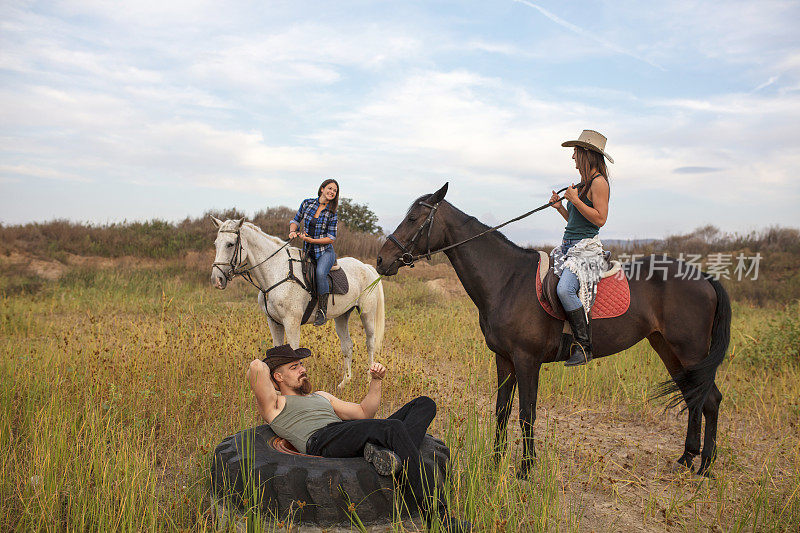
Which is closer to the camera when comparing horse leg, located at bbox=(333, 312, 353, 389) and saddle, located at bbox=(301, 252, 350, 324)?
saddle, located at bbox=(301, 252, 350, 324)

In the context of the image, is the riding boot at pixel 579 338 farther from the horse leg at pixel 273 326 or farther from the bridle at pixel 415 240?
the horse leg at pixel 273 326

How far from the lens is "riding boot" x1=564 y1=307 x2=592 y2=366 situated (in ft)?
14.9

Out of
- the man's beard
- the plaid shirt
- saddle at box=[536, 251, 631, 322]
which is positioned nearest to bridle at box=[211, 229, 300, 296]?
A: the plaid shirt

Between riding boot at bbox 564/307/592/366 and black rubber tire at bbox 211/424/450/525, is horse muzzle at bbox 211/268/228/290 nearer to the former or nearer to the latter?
black rubber tire at bbox 211/424/450/525

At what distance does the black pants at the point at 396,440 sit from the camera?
10.8 feet

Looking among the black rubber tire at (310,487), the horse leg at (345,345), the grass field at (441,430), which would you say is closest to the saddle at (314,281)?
the horse leg at (345,345)

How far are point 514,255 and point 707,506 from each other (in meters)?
2.65

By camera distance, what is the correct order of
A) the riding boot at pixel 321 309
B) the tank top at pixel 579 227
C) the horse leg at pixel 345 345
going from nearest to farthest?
the tank top at pixel 579 227, the riding boot at pixel 321 309, the horse leg at pixel 345 345

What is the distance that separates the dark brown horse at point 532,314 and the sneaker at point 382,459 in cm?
138

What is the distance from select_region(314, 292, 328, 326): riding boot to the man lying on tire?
314 centimetres

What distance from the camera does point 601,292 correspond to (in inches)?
188

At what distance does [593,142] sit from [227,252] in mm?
4725

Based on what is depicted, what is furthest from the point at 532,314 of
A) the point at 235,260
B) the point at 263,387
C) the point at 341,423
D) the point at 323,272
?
the point at 235,260

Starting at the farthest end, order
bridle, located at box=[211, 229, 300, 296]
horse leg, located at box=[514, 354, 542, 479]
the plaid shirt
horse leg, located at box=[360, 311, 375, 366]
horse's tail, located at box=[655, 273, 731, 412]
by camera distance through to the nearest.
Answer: horse leg, located at box=[360, 311, 375, 366] → the plaid shirt → bridle, located at box=[211, 229, 300, 296] → horse's tail, located at box=[655, 273, 731, 412] → horse leg, located at box=[514, 354, 542, 479]
